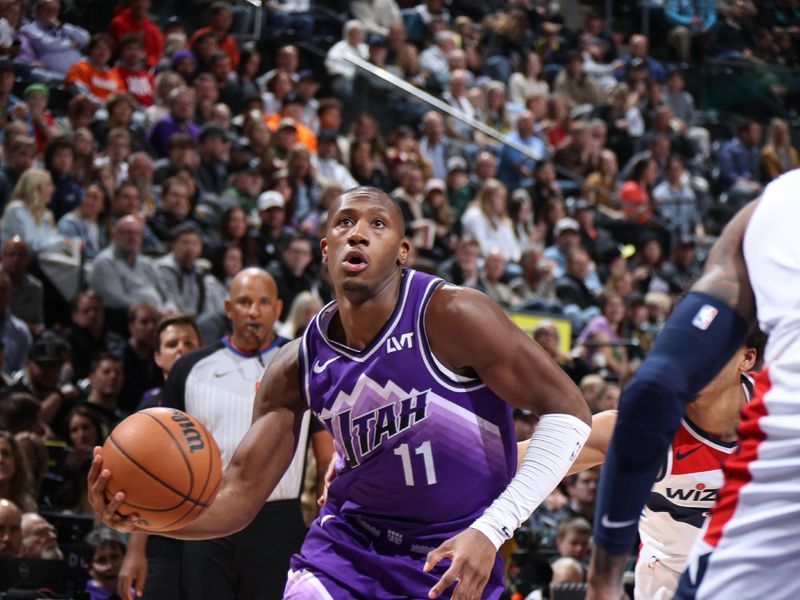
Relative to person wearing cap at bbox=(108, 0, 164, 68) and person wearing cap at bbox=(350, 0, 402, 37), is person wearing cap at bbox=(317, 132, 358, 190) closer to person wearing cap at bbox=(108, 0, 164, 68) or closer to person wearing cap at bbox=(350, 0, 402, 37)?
person wearing cap at bbox=(108, 0, 164, 68)

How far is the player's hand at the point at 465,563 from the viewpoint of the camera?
10.8 feet

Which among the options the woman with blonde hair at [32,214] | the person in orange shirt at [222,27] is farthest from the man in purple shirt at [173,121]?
the woman with blonde hair at [32,214]

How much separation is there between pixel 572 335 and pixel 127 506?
977 centimetres

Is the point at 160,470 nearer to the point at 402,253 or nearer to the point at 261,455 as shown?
the point at 261,455

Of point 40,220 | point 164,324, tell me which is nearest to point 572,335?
point 40,220

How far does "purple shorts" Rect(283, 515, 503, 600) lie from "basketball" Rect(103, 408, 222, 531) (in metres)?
0.37

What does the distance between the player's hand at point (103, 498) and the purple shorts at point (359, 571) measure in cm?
56

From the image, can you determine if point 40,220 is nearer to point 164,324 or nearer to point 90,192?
point 90,192

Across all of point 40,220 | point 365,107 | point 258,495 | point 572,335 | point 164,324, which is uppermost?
point 258,495

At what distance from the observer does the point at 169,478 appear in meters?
3.49

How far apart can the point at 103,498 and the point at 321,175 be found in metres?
9.89

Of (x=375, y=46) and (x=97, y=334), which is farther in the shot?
(x=375, y=46)

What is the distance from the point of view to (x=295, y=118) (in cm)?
1377

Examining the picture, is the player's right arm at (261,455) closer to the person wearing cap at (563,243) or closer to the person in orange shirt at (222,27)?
the person in orange shirt at (222,27)
